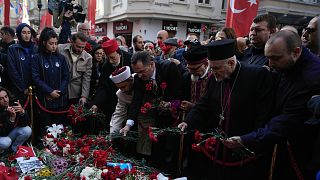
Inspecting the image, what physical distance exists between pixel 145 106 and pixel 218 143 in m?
0.90

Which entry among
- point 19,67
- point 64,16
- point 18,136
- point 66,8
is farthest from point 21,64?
point 66,8

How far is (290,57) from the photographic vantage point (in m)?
2.25

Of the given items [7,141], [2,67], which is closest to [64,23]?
[2,67]

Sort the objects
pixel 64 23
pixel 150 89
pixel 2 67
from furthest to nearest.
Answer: pixel 64 23 < pixel 2 67 < pixel 150 89

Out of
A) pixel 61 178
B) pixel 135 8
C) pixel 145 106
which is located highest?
pixel 135 8

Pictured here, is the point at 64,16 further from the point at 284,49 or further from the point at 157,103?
the point at 284,49

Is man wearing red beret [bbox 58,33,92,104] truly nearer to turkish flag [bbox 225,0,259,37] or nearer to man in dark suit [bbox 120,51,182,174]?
man in dark suit [bbox 120,51,182,174]

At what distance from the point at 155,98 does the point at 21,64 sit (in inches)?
95.2

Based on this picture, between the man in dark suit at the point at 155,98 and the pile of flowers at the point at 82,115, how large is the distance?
0.80m

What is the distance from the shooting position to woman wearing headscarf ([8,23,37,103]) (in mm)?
4711

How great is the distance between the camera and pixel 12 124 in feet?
14.5

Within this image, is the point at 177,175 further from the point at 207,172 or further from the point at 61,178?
the point at 61,178

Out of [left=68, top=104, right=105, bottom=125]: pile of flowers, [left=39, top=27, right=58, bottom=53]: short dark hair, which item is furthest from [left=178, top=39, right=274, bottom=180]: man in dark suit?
[left=39, top=27, right=58, bottom=53]: short dark hair

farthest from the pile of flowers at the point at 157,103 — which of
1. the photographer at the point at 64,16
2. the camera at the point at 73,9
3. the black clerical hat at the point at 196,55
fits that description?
the camera at the point at 73,9
